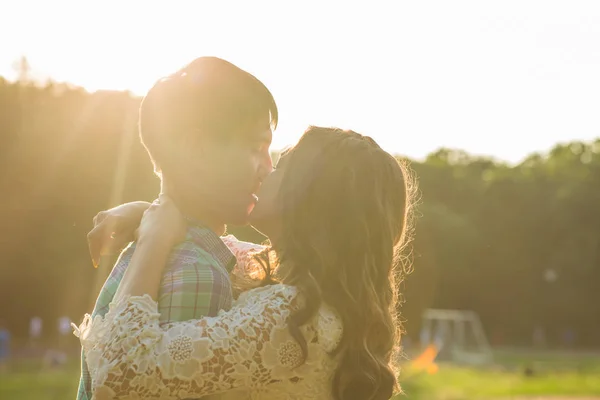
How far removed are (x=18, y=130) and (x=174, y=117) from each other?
3549 centimetres

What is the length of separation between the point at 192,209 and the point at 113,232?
16.7 inches

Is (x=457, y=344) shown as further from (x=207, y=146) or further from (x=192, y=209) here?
(x=207, y=146)

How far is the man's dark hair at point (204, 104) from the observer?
9.19 ft

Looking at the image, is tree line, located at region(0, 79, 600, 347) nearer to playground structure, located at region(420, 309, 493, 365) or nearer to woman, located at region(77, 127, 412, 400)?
playground structure, located at region(420, 309, 493, 365)

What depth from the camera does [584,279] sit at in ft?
190

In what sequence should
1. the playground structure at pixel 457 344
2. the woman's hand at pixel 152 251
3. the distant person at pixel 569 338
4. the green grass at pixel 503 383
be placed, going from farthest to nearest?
the distant person at pixel 569 338 → the playground structure at pixel 457 344 → the green grass at pixel 503 383 → the woman's hand at pixel 152 251

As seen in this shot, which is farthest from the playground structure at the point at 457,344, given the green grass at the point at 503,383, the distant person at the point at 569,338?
the distant person at the point at 569,338

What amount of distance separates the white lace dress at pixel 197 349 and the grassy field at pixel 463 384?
17005 mm

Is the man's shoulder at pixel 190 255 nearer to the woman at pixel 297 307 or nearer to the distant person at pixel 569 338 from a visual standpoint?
the woman at pixel 297 307

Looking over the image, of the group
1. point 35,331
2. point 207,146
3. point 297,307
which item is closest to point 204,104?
point 207,146

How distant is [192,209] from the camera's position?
9.52 ft

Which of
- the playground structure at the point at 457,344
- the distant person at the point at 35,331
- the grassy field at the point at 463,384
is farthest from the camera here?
the playground structure at the point at 457,344

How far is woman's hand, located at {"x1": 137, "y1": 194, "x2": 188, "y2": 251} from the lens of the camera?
8.88 ft

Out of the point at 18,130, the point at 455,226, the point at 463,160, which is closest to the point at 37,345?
the point at 18,130
